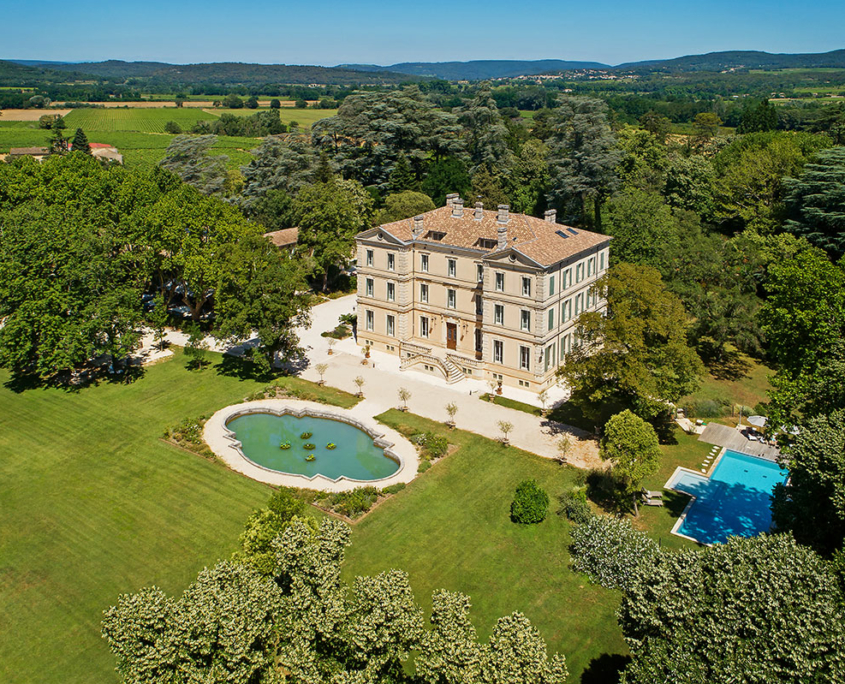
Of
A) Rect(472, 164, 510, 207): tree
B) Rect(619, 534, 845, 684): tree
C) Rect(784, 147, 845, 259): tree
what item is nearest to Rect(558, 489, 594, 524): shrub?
Rect(619, 534, 845, 684): tree

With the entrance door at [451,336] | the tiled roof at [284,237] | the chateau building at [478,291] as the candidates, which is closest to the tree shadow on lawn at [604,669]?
the chateau building at [478,291]

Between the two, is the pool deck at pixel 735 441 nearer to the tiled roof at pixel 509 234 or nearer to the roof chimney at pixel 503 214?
the tiled roof at pixel 509 234

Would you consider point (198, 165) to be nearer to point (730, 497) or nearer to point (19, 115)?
point (730, 497)

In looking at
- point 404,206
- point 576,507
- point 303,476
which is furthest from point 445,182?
point 576,507

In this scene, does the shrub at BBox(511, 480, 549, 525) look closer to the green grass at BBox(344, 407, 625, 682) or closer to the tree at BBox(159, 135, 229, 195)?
the green grass at BBox(344, 407, 625, 682)

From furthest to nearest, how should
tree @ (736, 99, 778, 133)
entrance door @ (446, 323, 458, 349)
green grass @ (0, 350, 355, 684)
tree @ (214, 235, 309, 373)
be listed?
tree @ (736, 99, 778, 133)
entrance door @ (446, 323, 458, 349)
tree @ (214, 235, 309, 373)
green grass @ (0, 350, 355, 684)
